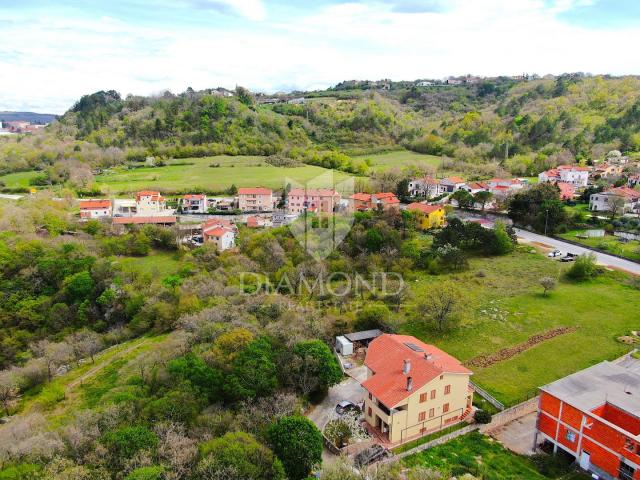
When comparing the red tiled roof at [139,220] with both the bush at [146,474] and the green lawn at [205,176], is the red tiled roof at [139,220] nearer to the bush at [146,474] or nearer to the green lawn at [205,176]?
the green lawn at [205,176]

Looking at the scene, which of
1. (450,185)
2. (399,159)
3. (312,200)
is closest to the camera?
(312,200)

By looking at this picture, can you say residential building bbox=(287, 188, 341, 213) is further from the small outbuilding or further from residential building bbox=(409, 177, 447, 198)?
the small outbuilding

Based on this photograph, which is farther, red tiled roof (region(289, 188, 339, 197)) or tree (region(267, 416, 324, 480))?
red tiled roof (region(289, 188, 339, 197))

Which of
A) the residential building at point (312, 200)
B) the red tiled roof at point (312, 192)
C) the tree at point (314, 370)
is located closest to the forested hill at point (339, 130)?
the red tiled roof at point (312, 192)

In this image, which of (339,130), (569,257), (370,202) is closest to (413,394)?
(569,257)

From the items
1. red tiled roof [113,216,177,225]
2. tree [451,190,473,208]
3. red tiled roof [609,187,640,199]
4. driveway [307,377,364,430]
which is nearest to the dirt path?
driveway [307,377,364,430]

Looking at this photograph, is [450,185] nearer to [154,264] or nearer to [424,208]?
[424,208]
